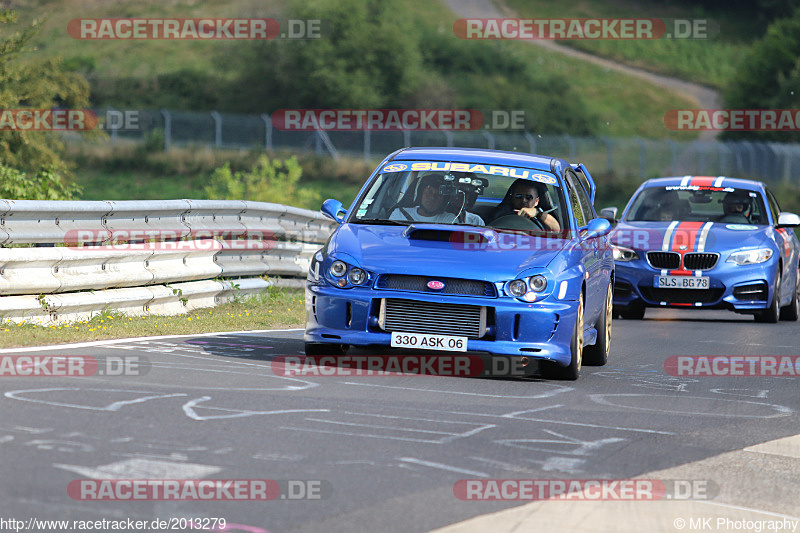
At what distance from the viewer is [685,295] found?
16.0 m

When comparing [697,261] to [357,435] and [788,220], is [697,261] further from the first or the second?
[357,435]

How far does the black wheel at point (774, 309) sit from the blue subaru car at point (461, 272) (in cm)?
596

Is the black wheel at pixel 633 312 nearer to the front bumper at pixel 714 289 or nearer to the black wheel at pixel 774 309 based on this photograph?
the front bumper at pixel 714 289

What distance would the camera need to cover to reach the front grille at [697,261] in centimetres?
1585

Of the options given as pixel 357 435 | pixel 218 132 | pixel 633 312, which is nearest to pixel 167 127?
pixel 218 132

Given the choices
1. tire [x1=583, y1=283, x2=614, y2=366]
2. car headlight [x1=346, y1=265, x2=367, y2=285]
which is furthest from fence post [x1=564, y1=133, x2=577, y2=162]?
car headlight [x1=346, y1=265, x2=367, y2=285]

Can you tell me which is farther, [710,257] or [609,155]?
[609,155]

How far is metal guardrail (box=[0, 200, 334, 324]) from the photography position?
434 inches

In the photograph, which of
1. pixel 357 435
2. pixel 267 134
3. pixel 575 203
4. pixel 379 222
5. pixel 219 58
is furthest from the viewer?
pixel 219 58

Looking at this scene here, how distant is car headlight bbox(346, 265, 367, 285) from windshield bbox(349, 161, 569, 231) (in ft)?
3.14

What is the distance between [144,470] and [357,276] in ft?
12.8

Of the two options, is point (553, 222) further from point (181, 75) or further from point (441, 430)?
point (181, 75)

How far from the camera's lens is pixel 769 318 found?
1636 centimetres

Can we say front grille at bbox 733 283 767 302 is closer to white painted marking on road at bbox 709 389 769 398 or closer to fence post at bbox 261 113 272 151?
white painted marking on road at bbox 709 389 769 398
